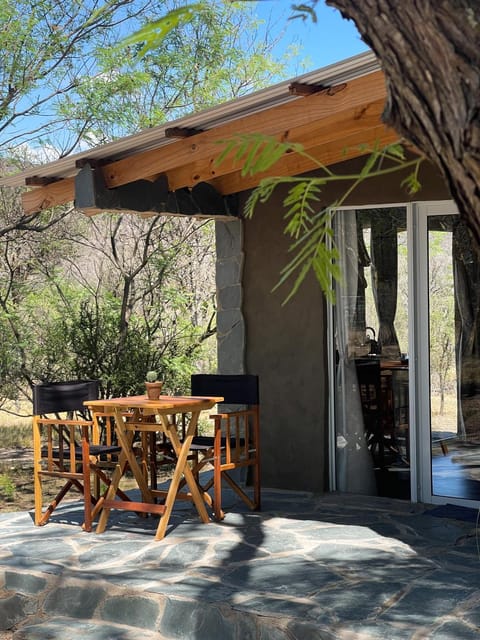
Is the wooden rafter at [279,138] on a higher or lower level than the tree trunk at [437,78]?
higher

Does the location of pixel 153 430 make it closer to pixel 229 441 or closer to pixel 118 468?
pixel 118 468

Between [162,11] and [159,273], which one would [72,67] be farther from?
[159,273]

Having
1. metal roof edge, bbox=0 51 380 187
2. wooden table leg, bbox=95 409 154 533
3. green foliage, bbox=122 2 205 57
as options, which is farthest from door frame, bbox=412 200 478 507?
green foliage, bbox=122 2 205 57

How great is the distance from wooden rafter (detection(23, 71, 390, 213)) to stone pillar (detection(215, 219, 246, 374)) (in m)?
0.36

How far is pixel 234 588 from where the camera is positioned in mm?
4355

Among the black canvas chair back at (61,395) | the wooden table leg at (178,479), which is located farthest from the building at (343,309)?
the wooden table leg at (178,479)

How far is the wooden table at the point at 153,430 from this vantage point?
5387 millimetres

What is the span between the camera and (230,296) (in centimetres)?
717

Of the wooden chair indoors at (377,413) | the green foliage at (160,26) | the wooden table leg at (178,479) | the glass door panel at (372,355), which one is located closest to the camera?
the green foliage at (160,26)

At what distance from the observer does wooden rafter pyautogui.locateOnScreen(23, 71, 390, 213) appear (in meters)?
4.87

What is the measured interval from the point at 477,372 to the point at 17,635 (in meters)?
3.37

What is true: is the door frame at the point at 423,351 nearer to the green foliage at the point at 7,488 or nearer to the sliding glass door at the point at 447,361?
the sliding glass door at the point at 447,361

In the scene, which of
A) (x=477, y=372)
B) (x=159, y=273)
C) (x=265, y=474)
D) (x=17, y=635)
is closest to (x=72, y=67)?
(x=159, y=273)

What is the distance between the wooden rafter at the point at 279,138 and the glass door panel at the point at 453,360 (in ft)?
2.89
